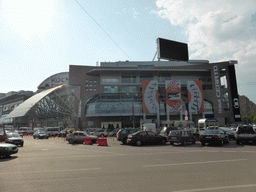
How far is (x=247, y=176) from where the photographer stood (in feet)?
20.8

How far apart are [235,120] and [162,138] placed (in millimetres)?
53303

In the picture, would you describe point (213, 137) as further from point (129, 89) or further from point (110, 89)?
point (110, 89)

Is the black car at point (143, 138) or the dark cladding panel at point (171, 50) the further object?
the dark cladding panel at point (171, 50)

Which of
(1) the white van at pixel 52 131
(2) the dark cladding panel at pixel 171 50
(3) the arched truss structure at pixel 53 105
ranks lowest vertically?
(1) the white van at pixel 52 131

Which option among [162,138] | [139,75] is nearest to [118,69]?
[139,75]

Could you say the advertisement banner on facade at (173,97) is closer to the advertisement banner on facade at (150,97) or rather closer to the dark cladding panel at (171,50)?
the advertisement banner on facade at (150,97)

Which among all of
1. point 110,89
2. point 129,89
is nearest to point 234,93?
point 129,89

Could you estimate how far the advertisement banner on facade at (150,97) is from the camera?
5841 cm

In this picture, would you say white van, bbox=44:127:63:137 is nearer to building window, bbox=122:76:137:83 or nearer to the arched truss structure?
the arched truss structure

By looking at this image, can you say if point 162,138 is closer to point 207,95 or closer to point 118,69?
point 118,69

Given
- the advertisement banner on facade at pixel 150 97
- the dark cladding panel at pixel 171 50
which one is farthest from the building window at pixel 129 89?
the dark cladding panel at pixel 171 50

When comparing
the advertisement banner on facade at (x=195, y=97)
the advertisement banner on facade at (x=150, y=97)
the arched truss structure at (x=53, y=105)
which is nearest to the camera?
the advertisement banner on facade at (x=150, y=97)

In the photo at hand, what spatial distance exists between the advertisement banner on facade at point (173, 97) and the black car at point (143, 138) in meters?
40.3

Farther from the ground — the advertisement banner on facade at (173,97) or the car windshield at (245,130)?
the advertisement banner on facade at (173,97)
